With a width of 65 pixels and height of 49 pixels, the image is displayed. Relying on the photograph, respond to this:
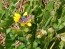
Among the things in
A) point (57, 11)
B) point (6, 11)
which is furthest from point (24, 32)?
point (57, 11)

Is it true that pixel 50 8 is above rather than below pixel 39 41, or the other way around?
above

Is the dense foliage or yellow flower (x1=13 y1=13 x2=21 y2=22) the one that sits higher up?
yellow flower (x1=13 y1=13 x2=21 y2=22)

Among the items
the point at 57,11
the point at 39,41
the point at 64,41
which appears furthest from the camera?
the point at 57,11

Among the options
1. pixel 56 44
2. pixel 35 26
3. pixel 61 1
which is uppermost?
pixel 61 1

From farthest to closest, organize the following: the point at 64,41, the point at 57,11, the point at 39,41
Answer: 1. the point at 57,11
2. the point at 39,41
3. the point at 64,41

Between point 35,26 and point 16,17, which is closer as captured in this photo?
point 16,17

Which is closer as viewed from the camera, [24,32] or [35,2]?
[24,32]

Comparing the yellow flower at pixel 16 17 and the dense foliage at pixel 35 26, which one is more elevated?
the yellow flower at pixel 16 17

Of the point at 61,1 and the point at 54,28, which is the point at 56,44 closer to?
the point at 54,28

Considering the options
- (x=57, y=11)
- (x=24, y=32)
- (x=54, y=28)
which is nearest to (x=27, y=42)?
(x=24, y=32)

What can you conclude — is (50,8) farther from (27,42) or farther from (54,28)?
(27,42)
